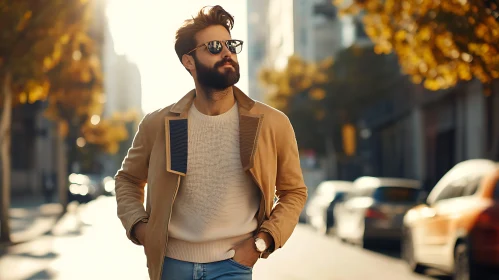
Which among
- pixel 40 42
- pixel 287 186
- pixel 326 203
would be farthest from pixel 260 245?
pixel 326 203

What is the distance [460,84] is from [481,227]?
24.9 meters

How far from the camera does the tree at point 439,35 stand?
14.2 meters

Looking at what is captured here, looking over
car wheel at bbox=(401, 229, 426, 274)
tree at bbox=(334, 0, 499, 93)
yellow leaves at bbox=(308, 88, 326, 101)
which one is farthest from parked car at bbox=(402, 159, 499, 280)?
yellow leaves at bbox=(308, 88, 326, 101)

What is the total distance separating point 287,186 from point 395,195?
17.0 m

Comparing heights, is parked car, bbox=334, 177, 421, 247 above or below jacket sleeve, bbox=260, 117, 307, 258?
below

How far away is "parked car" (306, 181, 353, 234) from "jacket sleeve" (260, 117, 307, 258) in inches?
907

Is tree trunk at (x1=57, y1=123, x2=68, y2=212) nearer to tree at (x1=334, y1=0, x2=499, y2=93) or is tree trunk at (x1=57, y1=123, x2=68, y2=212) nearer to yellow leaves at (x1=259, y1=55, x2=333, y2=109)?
yellow leaves at (x1=259, y1=55, x2=333, y2=109)

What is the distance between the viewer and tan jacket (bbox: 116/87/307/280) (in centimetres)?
451

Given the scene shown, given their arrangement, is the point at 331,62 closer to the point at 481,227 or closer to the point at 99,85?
the point at 99,85

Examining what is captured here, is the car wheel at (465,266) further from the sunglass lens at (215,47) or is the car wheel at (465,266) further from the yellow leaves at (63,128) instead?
the yellow leaves at (63,128)

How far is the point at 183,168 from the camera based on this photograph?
14.8 ft

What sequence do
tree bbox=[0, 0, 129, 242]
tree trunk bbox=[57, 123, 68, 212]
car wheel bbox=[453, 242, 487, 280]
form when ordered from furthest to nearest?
tree trunk bbox=[57, 123, 68, 212] < tree bbox=[0, 0, 129, 242] < car wheel bbox=[453, 242, 487, 280]

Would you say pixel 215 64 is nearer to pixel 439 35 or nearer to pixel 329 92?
pixel 439 35

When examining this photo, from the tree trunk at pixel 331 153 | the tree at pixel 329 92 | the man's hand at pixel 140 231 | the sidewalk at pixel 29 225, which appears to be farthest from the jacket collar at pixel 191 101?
the tree trunk at pixel 331 153
